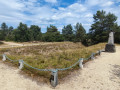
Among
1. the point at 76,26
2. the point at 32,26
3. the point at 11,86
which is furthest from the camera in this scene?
the point at 32,26

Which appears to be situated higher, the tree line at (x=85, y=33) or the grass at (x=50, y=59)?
the tree line at (x=85, y=33)

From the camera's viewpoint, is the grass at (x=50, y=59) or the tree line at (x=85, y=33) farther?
the tree line at (x=85, y=33)

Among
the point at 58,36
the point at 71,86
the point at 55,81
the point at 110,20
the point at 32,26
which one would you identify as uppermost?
the point at 32,26

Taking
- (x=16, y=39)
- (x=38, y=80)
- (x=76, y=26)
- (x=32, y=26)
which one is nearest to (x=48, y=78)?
(x=38, y=80)

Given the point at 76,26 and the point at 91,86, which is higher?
the point at 76,26

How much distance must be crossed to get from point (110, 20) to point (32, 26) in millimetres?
45664

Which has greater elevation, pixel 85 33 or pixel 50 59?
pixel 85 33

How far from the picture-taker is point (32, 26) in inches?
2061

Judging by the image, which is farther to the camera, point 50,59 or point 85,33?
point 85,33

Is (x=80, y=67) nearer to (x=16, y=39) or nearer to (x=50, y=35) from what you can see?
(x=50, y=35)

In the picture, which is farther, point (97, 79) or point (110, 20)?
point (110, 20)

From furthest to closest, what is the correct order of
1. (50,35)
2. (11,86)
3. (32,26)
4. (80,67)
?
(32,26)
(50,35)
(80,67)
(11,86)

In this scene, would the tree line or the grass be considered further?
the tree line

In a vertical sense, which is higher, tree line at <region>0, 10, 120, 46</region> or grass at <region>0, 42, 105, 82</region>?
tree line at <region>0, 10, 120, 46</region>
